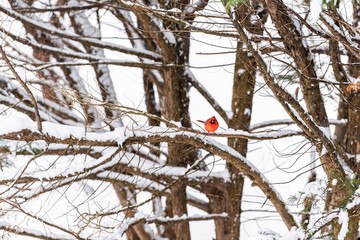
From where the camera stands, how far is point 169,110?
5930mm

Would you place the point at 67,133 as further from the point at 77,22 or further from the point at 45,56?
the point at 45,56

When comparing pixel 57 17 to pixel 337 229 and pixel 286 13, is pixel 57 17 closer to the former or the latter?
pixel 286 13

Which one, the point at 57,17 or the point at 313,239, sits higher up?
the point at 57,17

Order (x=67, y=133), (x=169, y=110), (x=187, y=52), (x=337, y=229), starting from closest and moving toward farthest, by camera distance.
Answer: (x=67, y=133), (x=337, y=229), (x=169, y=110), (x=187, y=52)

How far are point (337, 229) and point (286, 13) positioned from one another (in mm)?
2042

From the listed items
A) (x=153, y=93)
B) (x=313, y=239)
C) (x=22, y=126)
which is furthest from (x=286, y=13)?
(x=153, y=93)

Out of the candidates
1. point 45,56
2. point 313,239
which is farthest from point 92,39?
point 313,239

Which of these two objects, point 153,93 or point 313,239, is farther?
point 153,93

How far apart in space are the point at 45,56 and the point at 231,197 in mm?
4568

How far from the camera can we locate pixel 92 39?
593 centimetres

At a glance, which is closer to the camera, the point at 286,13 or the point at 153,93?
the point at 286,13

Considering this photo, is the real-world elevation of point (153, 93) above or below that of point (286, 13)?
above

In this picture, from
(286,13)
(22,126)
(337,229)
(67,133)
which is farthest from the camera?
(337,229)

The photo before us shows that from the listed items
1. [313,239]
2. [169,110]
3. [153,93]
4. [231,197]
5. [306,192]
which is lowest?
[313,239]
